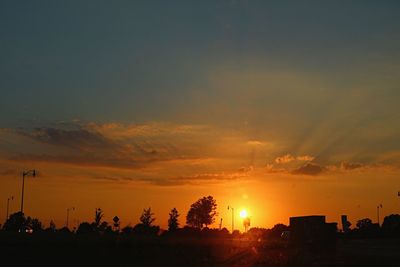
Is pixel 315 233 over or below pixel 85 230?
below

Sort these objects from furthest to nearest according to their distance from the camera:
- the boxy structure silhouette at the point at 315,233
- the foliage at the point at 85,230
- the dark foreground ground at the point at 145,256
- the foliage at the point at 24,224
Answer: the foliage at the point at 24,224 → the foliage at the point at 85,230 → the boxy structure silhouette at the point at 315,233 → the dark foreground ground at the point at 145,256

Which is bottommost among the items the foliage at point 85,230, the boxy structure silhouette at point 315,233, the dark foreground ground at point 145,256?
the dark foreground ground at point 145,256

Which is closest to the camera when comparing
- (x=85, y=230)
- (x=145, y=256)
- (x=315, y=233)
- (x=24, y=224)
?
(x=145, y=256)

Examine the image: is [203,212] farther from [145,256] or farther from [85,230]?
[145,256]

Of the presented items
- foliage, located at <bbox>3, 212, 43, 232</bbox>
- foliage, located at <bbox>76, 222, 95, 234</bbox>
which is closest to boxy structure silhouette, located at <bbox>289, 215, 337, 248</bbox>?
foliage, located at <bbox>76, 222, 95, 234</bbox>

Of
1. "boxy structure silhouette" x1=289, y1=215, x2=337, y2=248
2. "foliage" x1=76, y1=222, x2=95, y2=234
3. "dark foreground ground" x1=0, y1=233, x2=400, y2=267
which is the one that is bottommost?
"dark foreground ground" x1=0, y1=233, x2=400, y2=267

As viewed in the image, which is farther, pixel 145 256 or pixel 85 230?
pixel 85 230

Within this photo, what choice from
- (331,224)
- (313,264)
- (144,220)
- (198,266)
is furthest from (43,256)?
(144,220)

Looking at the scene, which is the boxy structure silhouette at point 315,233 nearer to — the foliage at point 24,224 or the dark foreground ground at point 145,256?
the dark foreground ground at point 145,256

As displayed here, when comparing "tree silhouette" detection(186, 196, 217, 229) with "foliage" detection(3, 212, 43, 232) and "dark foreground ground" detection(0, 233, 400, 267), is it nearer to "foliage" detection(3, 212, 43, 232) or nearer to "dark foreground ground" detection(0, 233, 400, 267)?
"foliage" detection(3, 212, 43, 232)

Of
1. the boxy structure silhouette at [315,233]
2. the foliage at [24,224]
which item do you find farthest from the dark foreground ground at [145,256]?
the foliage at [24,224]

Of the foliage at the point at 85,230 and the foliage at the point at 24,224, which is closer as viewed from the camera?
the foliage at the point at 85,230

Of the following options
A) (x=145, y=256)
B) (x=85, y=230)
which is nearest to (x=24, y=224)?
(x=85, y=230)

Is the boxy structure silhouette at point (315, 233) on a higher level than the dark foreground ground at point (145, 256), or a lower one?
higher
